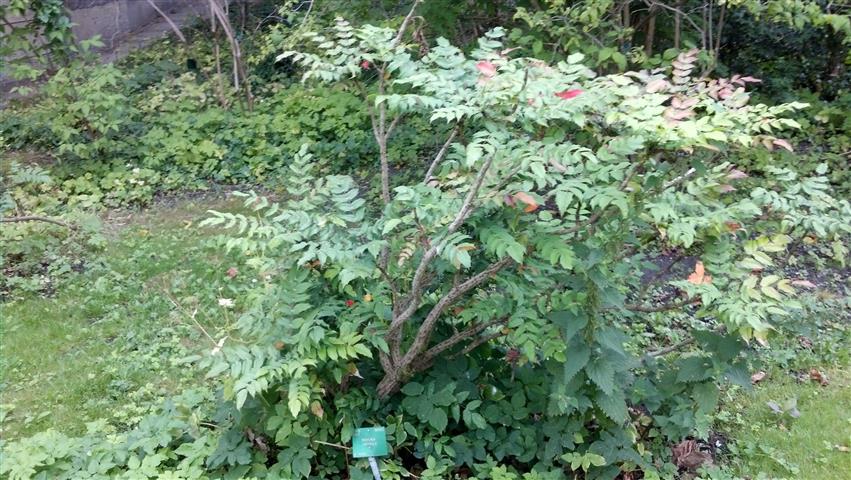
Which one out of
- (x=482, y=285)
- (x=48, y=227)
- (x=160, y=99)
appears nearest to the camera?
(x=482, y=285)

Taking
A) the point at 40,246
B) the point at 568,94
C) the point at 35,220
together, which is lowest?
the point at 40,246

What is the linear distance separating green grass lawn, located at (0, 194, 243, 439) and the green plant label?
4.12 feet

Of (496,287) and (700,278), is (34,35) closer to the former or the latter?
(496,287)

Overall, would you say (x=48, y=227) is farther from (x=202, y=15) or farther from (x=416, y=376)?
(x=202, y=15)

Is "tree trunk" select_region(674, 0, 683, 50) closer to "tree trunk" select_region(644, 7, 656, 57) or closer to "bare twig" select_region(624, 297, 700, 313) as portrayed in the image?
"tree trunk" select_region(644, 7, 656, 57)

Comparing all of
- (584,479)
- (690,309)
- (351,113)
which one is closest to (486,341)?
(584,479)

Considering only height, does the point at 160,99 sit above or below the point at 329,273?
below

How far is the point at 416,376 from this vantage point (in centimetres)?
346

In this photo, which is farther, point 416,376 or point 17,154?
point 17,154

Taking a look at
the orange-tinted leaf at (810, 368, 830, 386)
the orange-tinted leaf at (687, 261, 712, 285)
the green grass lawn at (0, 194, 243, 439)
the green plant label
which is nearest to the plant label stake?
the green plant label

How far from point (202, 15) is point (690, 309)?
28.1ft

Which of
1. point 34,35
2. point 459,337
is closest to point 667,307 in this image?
point 459,337

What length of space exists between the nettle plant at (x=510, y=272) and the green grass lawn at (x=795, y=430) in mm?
382

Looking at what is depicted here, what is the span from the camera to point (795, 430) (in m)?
3.77
